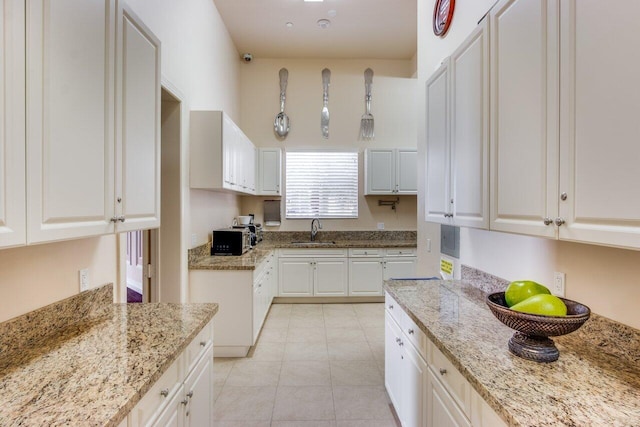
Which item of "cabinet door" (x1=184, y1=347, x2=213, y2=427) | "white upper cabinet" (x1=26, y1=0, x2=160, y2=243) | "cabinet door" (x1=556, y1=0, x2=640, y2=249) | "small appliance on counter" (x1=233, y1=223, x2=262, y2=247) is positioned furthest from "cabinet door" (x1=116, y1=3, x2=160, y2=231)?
"small appliance on counter" (x1=233, y1=223, x2=262, y2=247)

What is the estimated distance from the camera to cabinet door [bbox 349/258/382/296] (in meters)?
4.62

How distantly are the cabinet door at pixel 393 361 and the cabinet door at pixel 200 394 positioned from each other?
1089 mm

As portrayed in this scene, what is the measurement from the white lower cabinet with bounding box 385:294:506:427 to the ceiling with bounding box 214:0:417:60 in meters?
3.46

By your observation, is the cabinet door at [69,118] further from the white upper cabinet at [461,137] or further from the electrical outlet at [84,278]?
the white upper cabinet at [461,137]

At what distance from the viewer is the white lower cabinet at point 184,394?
107 centimetres

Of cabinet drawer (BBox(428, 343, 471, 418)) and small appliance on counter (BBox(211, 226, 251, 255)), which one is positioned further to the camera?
small appliance on counter (BBox(211, 226, 251, 255))

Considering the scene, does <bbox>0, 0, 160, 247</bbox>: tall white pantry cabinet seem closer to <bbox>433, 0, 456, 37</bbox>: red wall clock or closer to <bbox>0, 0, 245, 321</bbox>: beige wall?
<bbox>0, 0, 245, 321</bbox>: beige wall

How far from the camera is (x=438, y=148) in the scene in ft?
6.88

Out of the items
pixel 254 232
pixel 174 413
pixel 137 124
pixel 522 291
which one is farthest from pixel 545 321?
pixel 254 232

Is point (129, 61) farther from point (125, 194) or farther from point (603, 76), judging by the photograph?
Answer: point (603, 76)

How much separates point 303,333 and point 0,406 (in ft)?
9.58

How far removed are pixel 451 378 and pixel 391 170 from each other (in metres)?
3.91

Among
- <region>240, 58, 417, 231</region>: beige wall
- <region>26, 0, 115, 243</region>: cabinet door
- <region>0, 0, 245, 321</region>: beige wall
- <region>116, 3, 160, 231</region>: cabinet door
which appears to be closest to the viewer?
<region>26, 0, 115, 243</region>: cabinet door

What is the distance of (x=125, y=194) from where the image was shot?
1423 millimetres
